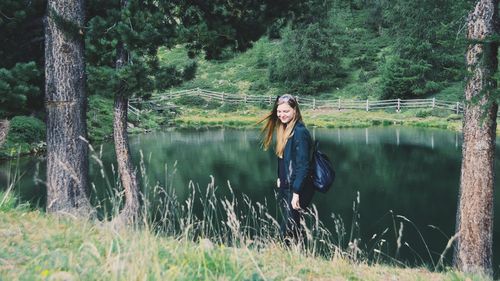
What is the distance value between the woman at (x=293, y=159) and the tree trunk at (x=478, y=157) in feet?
6.80

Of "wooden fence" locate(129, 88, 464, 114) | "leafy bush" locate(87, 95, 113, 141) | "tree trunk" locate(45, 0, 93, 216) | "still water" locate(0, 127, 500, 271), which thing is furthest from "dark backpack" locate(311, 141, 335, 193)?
"wooden fence" locate(129, 88, 464, 114)

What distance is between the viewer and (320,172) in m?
4.95

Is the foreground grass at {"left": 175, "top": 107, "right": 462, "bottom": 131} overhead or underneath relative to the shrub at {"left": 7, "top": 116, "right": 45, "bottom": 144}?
underneath

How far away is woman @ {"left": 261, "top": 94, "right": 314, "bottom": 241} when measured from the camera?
4.85 meters

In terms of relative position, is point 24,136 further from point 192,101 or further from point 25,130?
point 192,101

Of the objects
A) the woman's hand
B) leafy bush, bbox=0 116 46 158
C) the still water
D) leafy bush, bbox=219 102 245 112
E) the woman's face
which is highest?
the woman's face

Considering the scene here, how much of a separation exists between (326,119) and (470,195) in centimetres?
2968

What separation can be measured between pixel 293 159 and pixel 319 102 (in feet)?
116

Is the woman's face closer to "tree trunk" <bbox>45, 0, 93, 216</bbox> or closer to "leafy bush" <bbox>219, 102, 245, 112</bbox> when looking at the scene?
"tree trunk" <bbox>45, 0, 93, 216</bbox>

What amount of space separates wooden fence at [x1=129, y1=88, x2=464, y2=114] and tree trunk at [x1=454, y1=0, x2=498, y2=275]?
27.7 metres

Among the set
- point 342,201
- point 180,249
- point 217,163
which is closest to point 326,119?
point 217,163

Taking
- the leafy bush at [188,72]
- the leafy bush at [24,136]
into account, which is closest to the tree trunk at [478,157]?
the leafy bush at [188,72]

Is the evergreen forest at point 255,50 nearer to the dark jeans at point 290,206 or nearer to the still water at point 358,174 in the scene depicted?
the still water at point 358,174

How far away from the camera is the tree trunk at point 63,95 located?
6.33m
